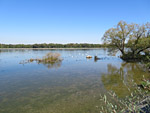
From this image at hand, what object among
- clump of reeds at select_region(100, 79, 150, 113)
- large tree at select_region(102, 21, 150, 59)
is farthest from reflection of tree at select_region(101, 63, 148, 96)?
large tree at select_region(102, 21, 150, 59)

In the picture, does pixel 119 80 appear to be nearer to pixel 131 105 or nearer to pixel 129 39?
pixel 131 105

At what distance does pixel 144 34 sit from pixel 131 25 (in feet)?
12.6

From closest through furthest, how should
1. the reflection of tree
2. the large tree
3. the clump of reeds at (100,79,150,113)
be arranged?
the clump of reeds at (100,79,150,113), the reflection of tree, the large tree

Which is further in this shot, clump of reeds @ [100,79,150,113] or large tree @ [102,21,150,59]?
large tree @ [102,21,150,59]

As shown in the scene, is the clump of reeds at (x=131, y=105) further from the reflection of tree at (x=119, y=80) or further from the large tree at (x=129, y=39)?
the large tree at (x=129, y=39)

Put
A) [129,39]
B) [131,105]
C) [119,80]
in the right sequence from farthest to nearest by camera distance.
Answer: [129,39] < [119,80] < [131,105]

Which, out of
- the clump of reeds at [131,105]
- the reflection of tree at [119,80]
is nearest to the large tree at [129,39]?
the reflection of tree at [119,80]

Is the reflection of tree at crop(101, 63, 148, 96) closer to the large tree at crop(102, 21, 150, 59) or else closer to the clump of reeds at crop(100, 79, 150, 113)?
the clump of reeds at crop(100, 79, 150, 113)

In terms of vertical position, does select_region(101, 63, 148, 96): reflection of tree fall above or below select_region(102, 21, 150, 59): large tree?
below

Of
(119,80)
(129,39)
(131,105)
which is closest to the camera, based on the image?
(131,105)

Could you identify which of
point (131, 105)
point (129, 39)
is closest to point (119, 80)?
point (131, 105)

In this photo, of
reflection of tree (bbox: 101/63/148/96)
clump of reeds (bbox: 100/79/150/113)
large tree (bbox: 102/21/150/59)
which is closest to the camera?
clump of reeds (bbox: 100/79/150/113)

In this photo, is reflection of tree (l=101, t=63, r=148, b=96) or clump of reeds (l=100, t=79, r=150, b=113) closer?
clump of reeds (l=100, t=79, r=150, b=113)

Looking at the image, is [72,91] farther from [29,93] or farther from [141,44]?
[141,44]
